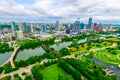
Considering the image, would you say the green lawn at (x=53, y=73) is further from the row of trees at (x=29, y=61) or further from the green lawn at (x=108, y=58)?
the green lawn at (x=108, y=58)

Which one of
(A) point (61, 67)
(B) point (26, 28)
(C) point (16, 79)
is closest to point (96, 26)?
(B) point (26, 28)

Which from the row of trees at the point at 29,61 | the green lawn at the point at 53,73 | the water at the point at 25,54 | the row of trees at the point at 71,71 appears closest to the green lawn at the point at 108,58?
the row of trees at the point at 71,71

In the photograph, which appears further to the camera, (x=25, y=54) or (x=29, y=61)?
(x=25, y=54)

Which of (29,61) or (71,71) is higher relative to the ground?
(71,71)

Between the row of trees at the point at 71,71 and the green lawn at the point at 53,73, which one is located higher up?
the row of trees at the point at 71,71

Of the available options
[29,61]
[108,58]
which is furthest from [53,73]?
[108,58]

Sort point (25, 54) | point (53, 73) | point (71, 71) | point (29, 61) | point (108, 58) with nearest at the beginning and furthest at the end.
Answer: point (71, 71), point (53, 73), point (29, 61), point (108, 58), point (25, 54)

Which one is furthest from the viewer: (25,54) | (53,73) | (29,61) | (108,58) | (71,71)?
(25,54)

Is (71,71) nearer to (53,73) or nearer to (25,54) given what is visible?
(53,73)
